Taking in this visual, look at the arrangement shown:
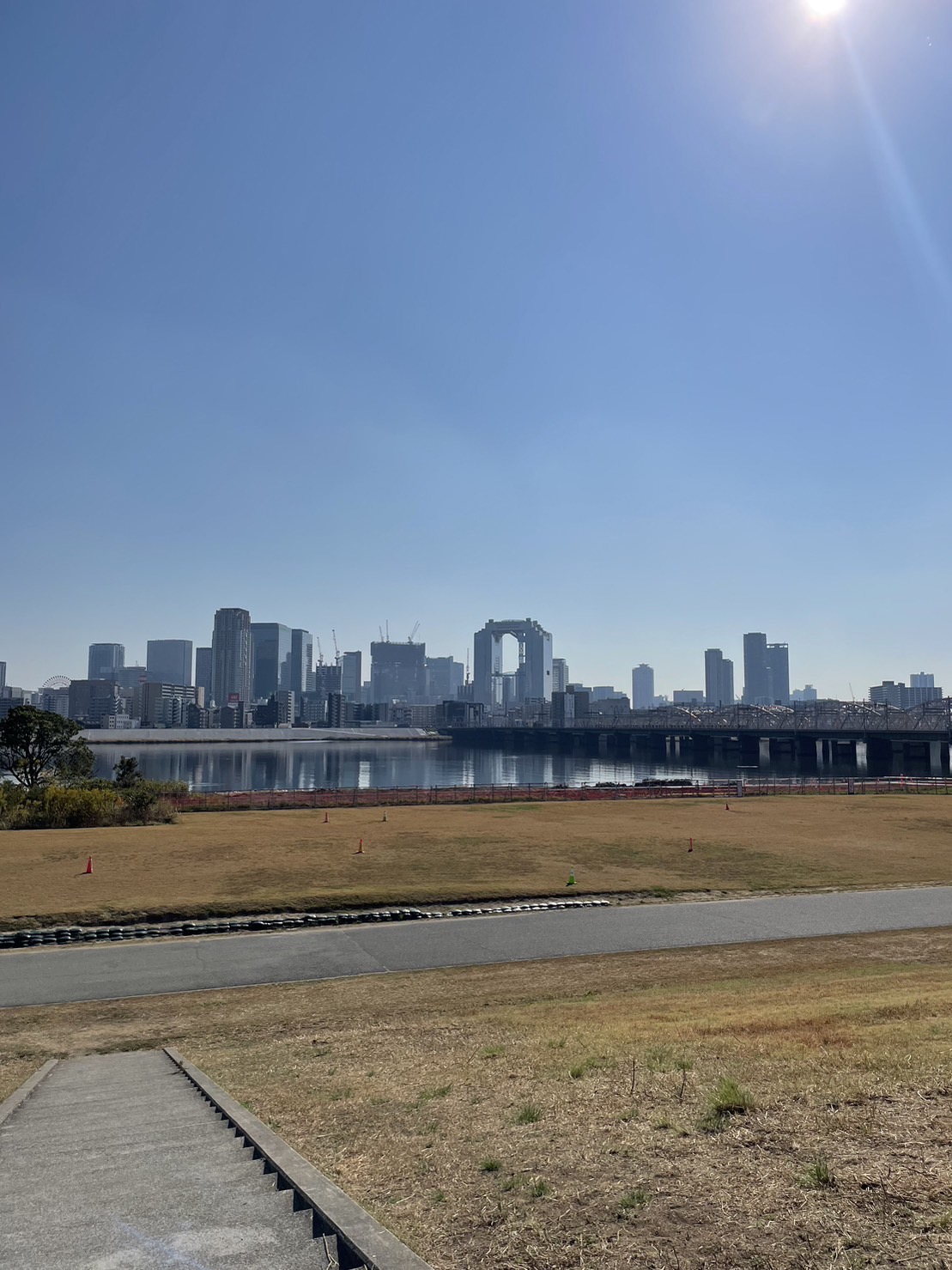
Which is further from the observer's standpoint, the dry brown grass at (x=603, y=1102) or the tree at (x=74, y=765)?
the tree at (x=74, y=765)

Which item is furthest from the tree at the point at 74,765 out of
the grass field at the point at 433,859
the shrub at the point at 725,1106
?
the shrub at the point at 725,1106

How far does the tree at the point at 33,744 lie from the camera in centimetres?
6119

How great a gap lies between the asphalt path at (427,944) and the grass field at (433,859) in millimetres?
3158

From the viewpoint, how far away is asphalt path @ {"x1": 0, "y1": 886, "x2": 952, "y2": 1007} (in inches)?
807

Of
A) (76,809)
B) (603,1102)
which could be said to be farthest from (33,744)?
(603,1102)

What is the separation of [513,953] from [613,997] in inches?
220

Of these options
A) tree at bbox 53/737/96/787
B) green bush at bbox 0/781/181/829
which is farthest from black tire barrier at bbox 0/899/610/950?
tree at bbox 53/737/96/787

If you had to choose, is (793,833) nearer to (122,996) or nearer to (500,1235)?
(122,996)

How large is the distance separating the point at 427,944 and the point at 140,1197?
18.2 m

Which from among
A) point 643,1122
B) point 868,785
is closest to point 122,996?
point 643,1122

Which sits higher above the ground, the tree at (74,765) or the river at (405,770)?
the tree at (74,765)

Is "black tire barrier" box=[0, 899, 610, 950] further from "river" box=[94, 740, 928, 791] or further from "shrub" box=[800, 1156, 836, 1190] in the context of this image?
"river" box=[94, 740, 928, 791]

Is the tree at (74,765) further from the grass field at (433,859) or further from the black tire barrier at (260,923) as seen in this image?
the black tire barrier at (260,923)

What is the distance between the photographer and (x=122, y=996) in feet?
63.2
